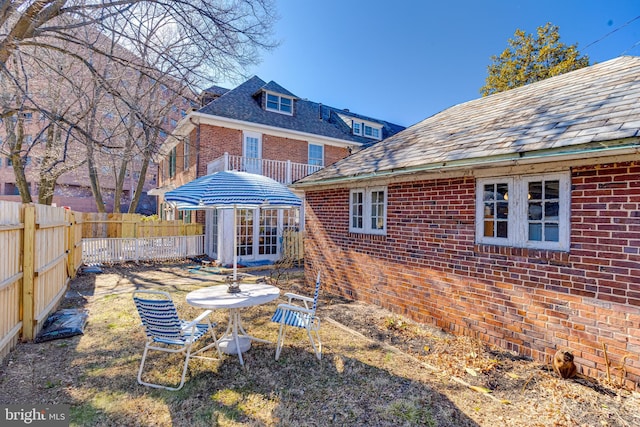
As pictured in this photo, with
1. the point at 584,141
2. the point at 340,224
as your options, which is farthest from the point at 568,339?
the point at 340,224

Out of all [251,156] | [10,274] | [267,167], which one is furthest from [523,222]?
[251,156]

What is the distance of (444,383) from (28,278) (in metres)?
6.10

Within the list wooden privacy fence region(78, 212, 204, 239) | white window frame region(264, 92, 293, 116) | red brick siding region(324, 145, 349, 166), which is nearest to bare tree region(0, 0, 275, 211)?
wooden privacy fence region(78, 212, 204, 239)

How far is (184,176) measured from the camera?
15812 mm

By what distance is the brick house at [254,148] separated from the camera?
13062 mm

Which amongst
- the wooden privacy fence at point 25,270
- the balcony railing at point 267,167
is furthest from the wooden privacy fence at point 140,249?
the wooden privacy fence at point 25,270

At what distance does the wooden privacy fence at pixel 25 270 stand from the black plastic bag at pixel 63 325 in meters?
0.12

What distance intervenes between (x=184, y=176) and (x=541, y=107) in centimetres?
1479

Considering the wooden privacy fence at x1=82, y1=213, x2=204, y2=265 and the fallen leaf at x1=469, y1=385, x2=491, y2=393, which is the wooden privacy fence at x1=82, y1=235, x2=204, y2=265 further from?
the fallen leaf at x1=469, y1=385, x2=491, y2=393

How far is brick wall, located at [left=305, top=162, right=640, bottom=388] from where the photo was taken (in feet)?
11.9

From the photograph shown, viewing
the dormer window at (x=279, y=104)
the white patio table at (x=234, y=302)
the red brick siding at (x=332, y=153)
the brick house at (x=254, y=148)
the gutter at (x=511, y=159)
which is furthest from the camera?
the red brick siding at (x=332, y=153)

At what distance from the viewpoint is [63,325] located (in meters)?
5.31

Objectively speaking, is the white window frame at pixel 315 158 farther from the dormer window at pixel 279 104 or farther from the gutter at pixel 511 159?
the gutter at pixel 511 159

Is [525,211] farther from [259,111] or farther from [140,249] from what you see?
[259,111]
